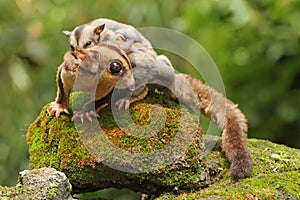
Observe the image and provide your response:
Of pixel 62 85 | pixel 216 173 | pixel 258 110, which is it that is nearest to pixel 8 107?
pixel 258 110

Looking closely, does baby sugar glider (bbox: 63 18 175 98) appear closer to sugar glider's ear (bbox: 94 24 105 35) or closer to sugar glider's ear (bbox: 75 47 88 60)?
sugar glider's ear (bbox: 94 24 105 35)

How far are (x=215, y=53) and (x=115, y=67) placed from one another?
9.67ft

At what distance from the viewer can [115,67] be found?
279 centimetres

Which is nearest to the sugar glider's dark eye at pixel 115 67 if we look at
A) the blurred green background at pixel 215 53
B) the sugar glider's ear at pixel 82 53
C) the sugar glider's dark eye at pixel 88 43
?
the sugar glider's ear at pixel 82 53

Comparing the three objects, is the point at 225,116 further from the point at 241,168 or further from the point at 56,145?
the point at 56,145

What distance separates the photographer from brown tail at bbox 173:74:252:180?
9.37 ft

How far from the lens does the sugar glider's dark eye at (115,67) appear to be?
9.11ft

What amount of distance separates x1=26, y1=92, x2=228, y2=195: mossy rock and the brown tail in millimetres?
108

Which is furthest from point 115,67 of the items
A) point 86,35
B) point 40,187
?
point 86,35

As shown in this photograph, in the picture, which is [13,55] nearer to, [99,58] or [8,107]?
[8,107]

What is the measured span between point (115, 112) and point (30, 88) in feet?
8.92

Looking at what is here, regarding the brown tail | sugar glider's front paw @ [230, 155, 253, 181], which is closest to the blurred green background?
the brown tail

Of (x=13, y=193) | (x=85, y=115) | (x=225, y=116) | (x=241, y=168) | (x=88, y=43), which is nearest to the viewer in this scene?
(x=13, y=193)

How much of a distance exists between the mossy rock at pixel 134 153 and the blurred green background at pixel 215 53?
7.87 feet
